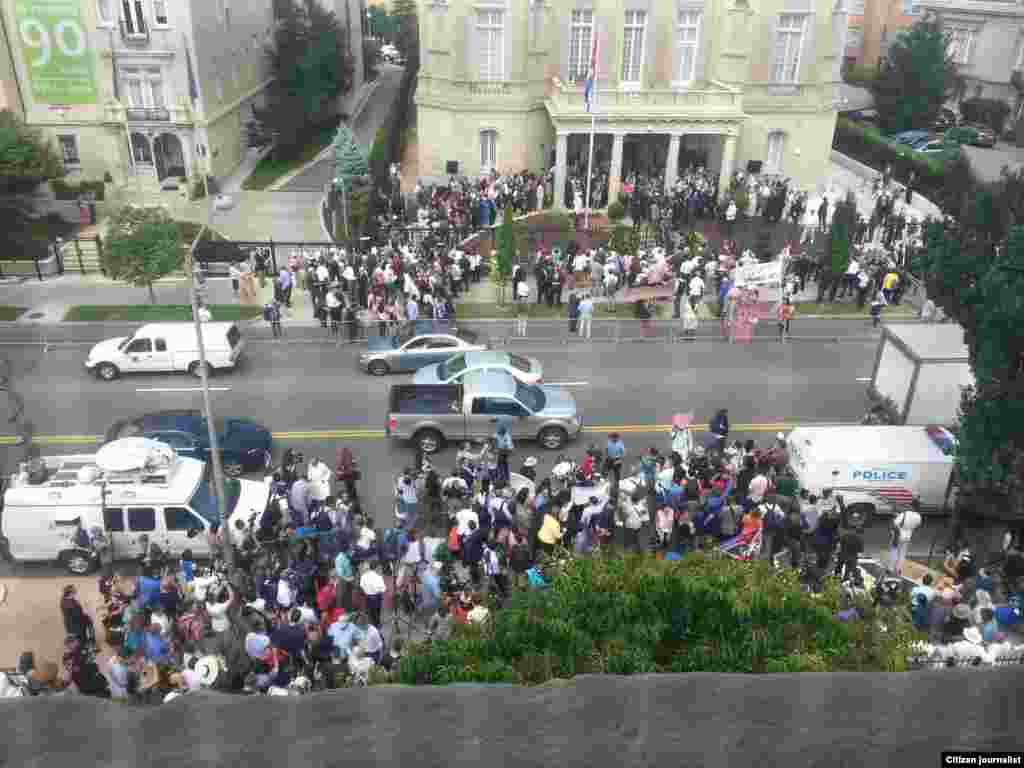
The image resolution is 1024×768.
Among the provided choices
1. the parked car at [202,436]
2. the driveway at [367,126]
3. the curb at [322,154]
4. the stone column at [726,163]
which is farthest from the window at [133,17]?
the parked car at [202,436]

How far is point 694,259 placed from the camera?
2745 cm

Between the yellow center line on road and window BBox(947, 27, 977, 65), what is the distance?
52230mm

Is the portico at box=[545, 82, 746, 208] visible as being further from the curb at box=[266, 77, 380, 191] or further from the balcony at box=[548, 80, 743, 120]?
the curb at box=[266, 77, 380, 191]

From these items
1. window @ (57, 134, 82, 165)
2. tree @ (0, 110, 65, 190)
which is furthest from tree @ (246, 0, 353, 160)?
tree @ (0, 110, 65, 190)

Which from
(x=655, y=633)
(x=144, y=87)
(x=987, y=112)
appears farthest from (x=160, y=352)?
(x=987, y=112)

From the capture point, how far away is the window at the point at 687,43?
37.9 m

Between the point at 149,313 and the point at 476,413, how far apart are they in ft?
44.8

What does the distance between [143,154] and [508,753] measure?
40.2 meters

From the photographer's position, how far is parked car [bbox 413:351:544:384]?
19672mm

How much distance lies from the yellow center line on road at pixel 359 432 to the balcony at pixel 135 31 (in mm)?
23500

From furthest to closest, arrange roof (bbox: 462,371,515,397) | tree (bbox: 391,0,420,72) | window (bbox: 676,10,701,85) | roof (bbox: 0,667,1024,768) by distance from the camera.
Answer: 1. tree (bbox: 391,0,420,72)
2. window (bbox: 676,10,701,85)
3. roof (bbox: 462,371,515,397)
4. roof (bbox: 0,667,1024,768)

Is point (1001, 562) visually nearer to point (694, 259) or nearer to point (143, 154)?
point (694, 259)

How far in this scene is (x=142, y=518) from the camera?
1481 cm

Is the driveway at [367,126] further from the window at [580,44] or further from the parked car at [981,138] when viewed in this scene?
the parked car at [981,138]
